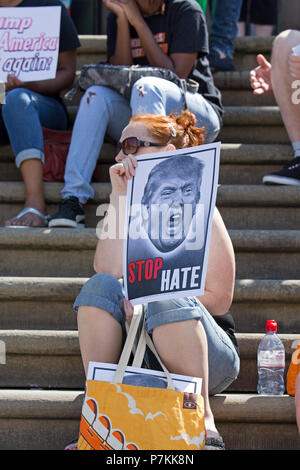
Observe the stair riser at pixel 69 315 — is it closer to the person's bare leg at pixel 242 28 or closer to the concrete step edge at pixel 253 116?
the concrete step edge at pixel 253 116

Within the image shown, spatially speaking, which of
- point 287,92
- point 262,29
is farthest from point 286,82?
point 262,29

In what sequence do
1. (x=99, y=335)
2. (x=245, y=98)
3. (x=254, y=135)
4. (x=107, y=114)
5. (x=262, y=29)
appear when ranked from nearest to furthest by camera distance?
(x=99, y=335) → (x=107, y=114) → (x=254, y=135) → (x=245, y=98) → (x=262, y=29)

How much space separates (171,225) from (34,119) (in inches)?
62.6

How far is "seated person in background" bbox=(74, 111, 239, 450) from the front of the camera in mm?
2303

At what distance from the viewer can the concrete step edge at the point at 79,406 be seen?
2576 millimetres

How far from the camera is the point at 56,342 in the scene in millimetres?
2904

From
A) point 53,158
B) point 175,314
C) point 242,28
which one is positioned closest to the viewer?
point 175,314

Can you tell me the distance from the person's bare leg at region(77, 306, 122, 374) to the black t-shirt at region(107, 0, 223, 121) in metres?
1.75

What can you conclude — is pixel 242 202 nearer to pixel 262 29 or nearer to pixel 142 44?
pixel 142 44

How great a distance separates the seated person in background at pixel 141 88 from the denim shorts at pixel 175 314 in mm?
1106

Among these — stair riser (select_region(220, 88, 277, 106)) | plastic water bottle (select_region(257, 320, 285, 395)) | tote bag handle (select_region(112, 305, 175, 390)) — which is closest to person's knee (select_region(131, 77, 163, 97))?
stair riser (select_region(220, 88, 277, 106))

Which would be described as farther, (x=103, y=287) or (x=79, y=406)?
(x=79, y=406)

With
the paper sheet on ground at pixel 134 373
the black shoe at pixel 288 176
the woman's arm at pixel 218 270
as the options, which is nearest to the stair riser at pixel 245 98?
the black shoe at pixel 288 176
